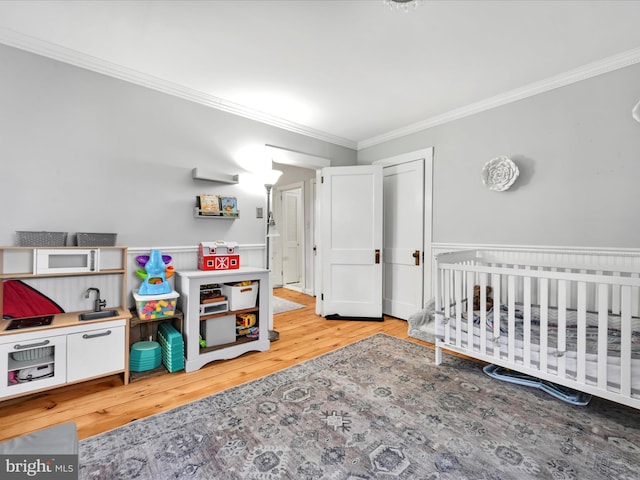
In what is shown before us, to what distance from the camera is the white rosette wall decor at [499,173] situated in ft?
8.99

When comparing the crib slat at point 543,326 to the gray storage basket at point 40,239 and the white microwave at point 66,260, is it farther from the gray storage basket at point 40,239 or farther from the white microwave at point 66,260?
the gray storage basket at point 40,239

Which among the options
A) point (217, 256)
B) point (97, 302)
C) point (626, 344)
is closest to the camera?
point (626, 344)

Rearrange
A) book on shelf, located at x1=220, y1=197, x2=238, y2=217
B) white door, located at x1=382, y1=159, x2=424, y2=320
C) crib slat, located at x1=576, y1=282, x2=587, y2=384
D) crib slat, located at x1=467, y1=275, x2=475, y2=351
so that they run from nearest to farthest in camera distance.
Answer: crib slat, located at x1=576, y1=282, x2=587, y2=384 < crib slat, located at x1=467, y1=275, x2=475, y2=351 < book on shelf, located at x1=220, y1=197, x2=238, y2=217 < white door, located at x1=382, y1=159, x2=424, y2=320

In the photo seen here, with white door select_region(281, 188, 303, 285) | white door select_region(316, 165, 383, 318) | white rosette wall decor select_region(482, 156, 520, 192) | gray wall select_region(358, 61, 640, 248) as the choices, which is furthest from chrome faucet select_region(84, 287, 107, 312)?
white door select_region(281, 188, 303, 285)

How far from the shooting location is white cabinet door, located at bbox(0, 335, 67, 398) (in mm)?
1730

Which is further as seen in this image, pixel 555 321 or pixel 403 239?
pixel 403 239

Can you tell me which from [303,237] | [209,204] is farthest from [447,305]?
[303,237]

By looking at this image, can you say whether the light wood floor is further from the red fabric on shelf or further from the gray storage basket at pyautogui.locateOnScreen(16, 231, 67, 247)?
the gray storage basket at pyautogui.locateOnScreen(16, 231, 67, 247)

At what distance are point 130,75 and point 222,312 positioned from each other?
2.05 m

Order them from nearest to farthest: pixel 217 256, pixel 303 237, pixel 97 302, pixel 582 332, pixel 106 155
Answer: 1. pixel 582 332
2. pixel 97 302
3. pixel 106 155
4. pixel 217 256
5. pixel 303 237

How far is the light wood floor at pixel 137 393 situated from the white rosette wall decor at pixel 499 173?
169 cm

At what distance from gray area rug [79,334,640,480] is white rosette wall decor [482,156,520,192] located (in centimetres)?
172

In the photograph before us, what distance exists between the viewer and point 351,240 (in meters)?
3.75

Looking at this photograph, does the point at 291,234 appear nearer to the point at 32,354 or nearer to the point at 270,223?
the point at 270,223
